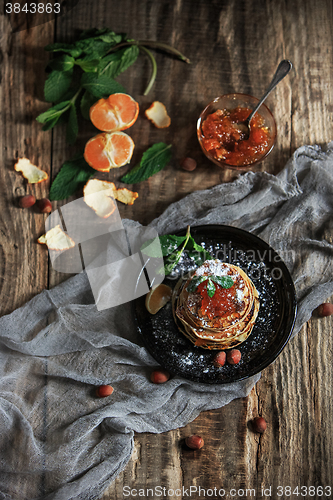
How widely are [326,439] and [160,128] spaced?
2.23 m

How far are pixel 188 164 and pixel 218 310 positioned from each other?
3.21 feet

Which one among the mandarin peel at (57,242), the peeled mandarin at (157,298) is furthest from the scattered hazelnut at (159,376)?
the mandarin peel at (57,242)

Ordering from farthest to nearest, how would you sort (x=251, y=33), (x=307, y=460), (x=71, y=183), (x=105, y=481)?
(x=251, y=33) → (x=71, y=183) → (x=307, y=460) → (x=105, y=481)

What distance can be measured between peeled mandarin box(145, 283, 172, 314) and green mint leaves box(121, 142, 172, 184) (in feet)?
2.38

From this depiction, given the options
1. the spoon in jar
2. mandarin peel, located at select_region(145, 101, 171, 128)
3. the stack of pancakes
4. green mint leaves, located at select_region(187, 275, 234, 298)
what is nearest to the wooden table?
mandarin peel, located at select_region(145, 101, 171, 128)

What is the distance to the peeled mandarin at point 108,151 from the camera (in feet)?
8.57

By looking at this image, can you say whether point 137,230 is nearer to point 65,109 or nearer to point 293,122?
point 65,109

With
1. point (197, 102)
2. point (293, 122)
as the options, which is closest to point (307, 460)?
point (293, 122)

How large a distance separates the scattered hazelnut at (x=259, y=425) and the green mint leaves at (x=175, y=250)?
100 centimetres

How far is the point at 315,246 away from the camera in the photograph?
2609 millimetres

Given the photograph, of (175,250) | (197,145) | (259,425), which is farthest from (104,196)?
(259,425)

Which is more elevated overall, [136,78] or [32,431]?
[136,78]

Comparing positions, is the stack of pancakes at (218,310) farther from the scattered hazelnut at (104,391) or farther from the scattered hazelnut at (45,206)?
the scattered hazelnut at (45,206)

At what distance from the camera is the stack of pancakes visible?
228cm
